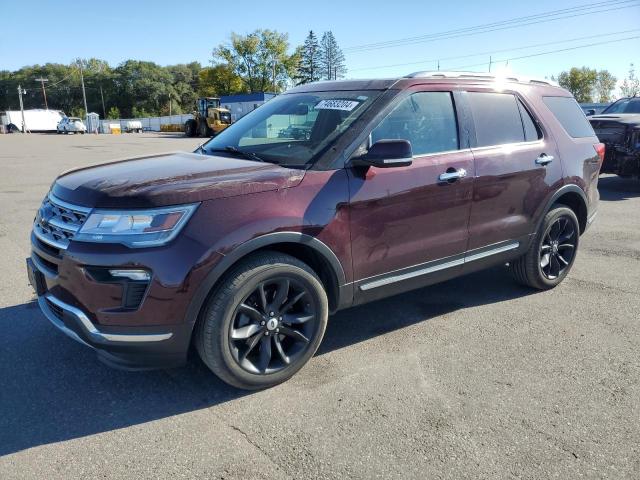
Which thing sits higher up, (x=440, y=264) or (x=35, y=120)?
(x=35, y=120)

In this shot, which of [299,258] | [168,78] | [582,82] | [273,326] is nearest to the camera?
[273,326]

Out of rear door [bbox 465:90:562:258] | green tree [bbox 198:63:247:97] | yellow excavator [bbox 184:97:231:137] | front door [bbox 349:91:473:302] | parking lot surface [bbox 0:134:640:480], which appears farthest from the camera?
green tree [bbox 198:63:247:97]

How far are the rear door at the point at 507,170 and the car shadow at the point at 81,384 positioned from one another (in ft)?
2.86

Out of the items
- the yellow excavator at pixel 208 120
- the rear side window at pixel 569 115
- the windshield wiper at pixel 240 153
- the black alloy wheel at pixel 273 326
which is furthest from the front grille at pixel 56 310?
the yellow excavator at pixel 208 120

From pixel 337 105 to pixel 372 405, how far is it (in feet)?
6.85

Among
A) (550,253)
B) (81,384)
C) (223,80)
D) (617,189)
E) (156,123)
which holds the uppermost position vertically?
(223,80)

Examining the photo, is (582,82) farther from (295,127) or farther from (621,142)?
(295,127)

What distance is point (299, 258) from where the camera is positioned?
331cm

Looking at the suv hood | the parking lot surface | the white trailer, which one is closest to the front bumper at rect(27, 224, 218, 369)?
the suv hood

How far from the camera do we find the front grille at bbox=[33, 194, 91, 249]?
2809 millimetres

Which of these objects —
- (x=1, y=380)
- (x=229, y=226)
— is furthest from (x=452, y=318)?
(x=1, y=380)

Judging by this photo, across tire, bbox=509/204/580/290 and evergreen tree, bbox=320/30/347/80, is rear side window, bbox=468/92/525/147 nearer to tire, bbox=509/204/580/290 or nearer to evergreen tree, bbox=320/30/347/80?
tire, bbox=509/204/580/290

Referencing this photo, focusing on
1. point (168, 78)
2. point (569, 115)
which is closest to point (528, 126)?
point (569, 115)

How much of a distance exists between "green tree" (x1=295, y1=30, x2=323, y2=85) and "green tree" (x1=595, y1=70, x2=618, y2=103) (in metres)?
46.4
